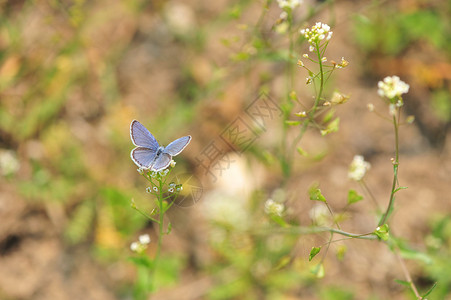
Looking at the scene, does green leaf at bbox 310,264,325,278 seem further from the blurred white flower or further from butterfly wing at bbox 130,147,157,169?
the blurred white flower

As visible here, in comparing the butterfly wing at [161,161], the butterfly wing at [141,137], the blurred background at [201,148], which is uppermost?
the butterfly wing at [141,137]

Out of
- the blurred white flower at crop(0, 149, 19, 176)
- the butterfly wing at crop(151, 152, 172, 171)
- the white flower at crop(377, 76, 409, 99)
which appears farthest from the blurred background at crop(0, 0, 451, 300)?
the butterfly wing at crop(151, 152, 172, 171)

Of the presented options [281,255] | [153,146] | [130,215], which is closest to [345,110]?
[281,255]

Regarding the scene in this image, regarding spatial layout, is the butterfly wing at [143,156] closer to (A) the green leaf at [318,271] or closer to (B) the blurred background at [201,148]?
(A) the green leaf at [318,271]

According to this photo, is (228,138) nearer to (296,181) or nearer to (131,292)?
(296,181)

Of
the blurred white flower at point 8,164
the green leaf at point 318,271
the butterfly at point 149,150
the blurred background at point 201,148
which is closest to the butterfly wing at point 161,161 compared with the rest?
the butterfly at point 149,150
